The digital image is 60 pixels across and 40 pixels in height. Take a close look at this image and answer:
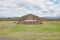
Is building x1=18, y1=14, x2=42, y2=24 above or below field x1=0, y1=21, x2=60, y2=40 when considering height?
above

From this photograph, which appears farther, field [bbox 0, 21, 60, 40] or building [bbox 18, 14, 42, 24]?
building [bbox 18, 14, 42, 24]

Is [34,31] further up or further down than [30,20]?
further down

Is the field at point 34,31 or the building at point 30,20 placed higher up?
the building at point 30,20

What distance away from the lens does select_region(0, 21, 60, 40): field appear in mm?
Result: 5641

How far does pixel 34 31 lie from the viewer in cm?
606

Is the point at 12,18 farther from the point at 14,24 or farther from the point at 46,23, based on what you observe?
the point at 46,23

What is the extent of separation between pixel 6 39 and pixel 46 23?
2171mm

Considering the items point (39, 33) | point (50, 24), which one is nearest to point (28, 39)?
point (39, 33)

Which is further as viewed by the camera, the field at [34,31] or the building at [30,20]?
the building at [30,20]

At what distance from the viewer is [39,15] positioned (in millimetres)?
6547

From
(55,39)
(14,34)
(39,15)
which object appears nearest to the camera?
(55,39)

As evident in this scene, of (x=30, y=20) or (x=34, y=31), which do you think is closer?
(x=34, y=31)

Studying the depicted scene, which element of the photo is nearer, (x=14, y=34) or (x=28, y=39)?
(x=28, y=39)

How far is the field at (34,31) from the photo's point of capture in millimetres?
5641
